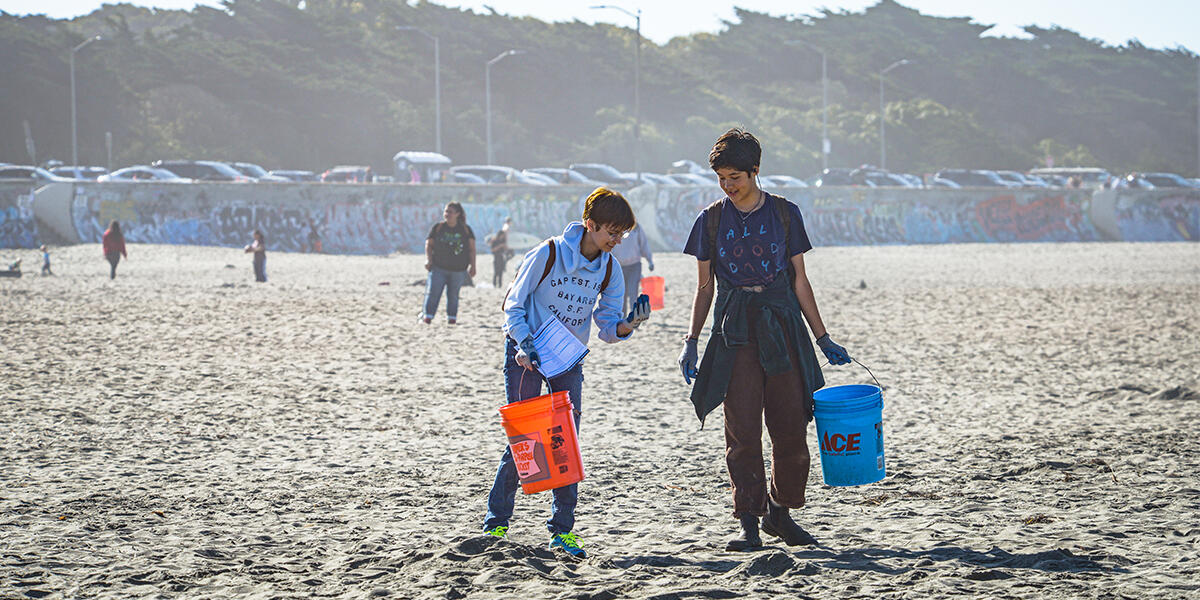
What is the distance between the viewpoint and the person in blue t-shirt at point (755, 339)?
4996mm

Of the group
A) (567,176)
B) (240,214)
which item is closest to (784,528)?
(240,214)

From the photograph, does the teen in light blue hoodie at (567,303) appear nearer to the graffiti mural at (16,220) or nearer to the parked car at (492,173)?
the graffiti mural at (16,220)

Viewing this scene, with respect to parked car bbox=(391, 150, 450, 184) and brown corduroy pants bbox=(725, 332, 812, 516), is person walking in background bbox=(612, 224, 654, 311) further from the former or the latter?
parked car bbox=(391, 150, 450, 184)

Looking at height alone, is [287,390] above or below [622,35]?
below

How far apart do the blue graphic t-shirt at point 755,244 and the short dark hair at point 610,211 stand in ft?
1.01

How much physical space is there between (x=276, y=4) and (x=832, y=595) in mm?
81863

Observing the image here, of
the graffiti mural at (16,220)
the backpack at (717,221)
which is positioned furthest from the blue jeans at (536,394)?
the graffiti mural at (16,220)

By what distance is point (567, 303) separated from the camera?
504 centimetres

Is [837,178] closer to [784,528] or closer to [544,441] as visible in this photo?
[784,528]

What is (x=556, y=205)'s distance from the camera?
38.0 m

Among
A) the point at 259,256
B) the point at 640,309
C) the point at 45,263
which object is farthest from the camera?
the point at 45,263

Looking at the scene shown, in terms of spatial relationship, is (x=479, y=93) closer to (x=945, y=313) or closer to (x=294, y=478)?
(x=945, y=313)

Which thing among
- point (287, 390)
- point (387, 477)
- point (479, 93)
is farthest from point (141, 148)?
point (387, 477)

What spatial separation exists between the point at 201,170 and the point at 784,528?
136 feet
